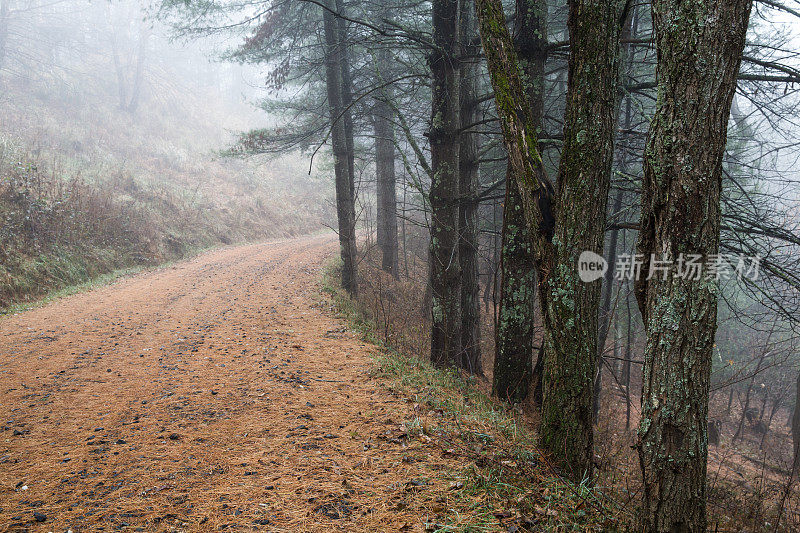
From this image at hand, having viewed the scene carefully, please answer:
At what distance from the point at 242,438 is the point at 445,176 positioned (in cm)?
448

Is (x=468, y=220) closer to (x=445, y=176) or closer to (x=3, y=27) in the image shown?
(x=445, y=176)

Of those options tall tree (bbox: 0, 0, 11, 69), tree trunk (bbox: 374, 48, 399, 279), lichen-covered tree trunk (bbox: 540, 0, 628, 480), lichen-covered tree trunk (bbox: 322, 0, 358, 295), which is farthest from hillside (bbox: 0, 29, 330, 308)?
lichen-covered tree trunk (bbox: 540, 0, 628, 480)

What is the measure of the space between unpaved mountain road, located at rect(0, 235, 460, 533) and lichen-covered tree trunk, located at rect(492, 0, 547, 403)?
2.02 metres

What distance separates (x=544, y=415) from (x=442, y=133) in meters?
4.33

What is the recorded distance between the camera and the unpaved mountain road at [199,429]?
9.53ft

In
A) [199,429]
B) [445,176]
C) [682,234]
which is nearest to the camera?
[682,234]

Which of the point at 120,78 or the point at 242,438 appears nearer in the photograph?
the point at 242,438

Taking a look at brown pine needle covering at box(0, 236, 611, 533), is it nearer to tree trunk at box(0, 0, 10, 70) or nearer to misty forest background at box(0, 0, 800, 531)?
misty forest background at box(0, 0, 800, 531)

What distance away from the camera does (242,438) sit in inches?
154

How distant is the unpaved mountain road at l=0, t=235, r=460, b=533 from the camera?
2906mm

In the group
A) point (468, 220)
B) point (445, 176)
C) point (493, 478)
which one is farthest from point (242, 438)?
point (468, 220)

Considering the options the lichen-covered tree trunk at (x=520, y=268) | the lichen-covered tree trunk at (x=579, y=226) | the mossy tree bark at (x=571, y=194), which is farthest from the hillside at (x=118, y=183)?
the lichen-covered tree trunk at (x=579, y=226)

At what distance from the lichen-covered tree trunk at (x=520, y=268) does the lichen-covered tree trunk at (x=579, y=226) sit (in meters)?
1.66

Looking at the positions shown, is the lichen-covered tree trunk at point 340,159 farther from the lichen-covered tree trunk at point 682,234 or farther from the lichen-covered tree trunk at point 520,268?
the lichen-covered tree trunk at point 682,234
